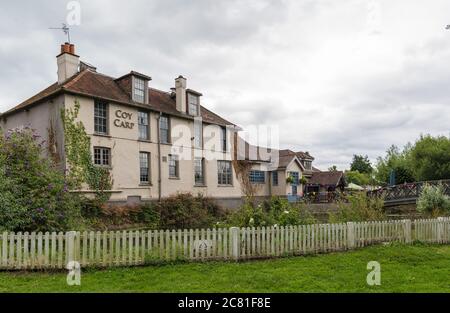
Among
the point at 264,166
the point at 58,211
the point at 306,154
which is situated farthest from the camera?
the point at 306,154

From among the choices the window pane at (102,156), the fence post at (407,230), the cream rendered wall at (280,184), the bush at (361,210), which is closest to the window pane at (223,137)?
the cream rendered wall at (280,184)

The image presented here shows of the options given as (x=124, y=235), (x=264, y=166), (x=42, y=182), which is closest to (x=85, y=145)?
(x=42, y=182)

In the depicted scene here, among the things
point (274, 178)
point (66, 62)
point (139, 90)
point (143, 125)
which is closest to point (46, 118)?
point (66, 62)

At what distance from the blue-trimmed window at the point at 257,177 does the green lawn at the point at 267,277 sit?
24.8 m

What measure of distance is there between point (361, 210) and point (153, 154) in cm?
1387

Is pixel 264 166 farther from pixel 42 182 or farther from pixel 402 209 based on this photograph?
pixel 42 182

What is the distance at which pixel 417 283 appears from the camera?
7.09m

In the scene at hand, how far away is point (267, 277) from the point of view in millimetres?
7605

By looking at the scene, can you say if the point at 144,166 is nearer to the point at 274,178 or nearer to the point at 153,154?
the point at 153,154

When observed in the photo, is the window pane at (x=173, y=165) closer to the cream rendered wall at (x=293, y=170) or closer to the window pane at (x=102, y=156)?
the window pane at (x=102, y=156)

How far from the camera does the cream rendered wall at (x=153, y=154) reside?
20578mm

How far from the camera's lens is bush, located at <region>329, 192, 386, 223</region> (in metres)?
13.9

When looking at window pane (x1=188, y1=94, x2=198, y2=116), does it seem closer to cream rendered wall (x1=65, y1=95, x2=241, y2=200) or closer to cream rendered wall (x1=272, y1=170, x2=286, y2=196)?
cream rendered wall (x1=65, y1=95, x2=241, y2=200)
